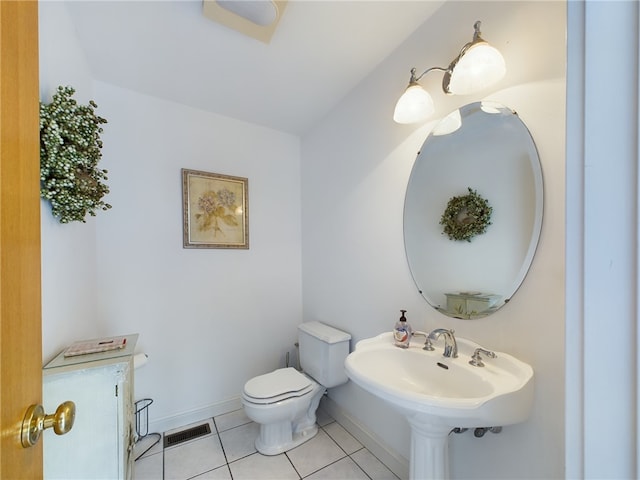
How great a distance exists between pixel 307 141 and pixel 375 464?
2417 millimetres

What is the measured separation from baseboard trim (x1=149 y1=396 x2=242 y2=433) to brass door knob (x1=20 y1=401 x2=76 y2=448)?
1.73 metres

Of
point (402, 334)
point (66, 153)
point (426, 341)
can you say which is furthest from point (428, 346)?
point (66, 153)

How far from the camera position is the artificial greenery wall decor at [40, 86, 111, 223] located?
0.97 m

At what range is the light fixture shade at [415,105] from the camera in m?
1.27

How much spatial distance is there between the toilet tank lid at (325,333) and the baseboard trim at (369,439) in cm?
57

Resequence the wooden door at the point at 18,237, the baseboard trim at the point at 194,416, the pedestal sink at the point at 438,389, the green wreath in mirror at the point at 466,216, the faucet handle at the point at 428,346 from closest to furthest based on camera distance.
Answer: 1. the wooden door at the point at 18,237
2. the pedestal sink at the point at 438,389
3. the green wreath in mirror at the point at 466,216
4. the faucet handle at the point at 428,346
5. the baseboard trim at the point at 194,416

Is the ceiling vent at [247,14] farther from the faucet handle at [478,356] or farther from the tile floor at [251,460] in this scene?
the tile floor at [251,460]

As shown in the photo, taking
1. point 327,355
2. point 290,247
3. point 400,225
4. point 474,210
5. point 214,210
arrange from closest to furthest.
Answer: point 474,210 → point 400,225 → point 327,355 → point 214,210 → point 290,247

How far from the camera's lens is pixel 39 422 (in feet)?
1.65

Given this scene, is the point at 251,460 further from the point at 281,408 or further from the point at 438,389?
the point at 438,389

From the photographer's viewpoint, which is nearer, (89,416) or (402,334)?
(89,416)

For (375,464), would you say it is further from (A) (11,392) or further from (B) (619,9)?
(B) (619,9)

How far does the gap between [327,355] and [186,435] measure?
1.14 metres

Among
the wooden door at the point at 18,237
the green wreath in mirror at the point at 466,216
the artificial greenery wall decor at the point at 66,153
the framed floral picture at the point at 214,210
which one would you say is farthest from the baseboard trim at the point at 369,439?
the artificial greenery wall decor at the point at 66,153
